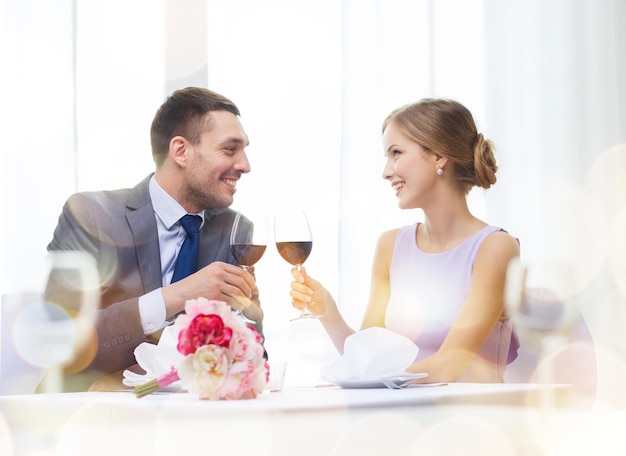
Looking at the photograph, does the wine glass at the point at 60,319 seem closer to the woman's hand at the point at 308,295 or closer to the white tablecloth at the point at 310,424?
the woman's hand at the point at 308,295

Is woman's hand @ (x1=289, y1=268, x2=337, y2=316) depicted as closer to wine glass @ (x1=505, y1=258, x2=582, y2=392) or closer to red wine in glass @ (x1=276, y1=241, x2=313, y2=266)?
red wine in glass @ (x1=276, y1=241, x2=313, y2=266)

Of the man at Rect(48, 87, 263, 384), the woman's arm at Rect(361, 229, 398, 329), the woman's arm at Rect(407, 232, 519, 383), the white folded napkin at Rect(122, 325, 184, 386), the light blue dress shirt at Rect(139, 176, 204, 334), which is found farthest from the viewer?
the woman's arm at Rect(361, 229, 398, 329)

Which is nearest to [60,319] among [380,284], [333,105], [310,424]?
[380,284]

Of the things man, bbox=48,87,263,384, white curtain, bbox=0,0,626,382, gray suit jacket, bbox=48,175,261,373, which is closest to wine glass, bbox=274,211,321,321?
man, bbox=48,87,263,384

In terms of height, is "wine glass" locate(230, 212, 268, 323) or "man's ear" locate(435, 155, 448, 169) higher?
"man's ear" locate(435, 155, 448, 169)

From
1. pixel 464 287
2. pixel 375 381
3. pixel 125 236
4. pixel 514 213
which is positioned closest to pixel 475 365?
pixel 464 287

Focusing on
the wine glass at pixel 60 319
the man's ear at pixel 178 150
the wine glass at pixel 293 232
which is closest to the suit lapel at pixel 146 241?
the wine glass at pixel 60 319

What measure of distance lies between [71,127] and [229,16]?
0.78 metres

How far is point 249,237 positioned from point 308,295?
33cm

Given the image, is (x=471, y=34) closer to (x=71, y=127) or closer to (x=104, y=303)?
(x=71, y=127)

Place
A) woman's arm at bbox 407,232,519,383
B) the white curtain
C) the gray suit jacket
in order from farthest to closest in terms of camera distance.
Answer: the white curtain, the gray suit jacket, woman's arm at bbox 407,232,519,383

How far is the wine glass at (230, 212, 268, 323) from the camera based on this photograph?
1582 millimetres

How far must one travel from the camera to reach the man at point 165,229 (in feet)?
6.22

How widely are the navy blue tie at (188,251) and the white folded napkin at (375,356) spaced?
916 millimetres
